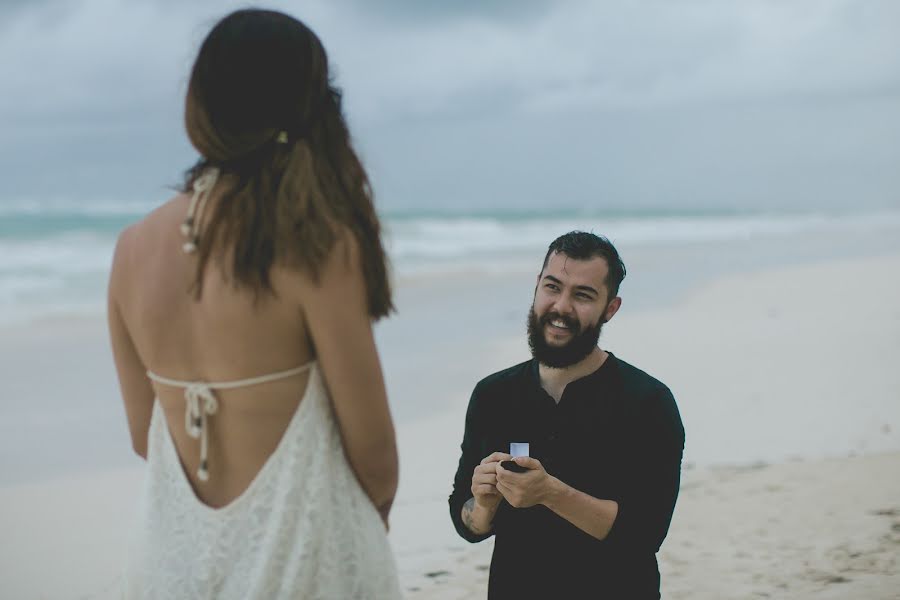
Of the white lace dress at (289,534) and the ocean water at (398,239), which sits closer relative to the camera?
the white lace dress at (289,534)

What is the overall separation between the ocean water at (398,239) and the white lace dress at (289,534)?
41.7 ft

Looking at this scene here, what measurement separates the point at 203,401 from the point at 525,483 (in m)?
0.97

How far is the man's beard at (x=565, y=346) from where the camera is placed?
276cm

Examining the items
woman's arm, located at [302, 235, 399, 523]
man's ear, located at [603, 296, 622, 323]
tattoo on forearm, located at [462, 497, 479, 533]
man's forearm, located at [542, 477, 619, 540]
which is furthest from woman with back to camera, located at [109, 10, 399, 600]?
man's ear, located at [603, 296, 622, 323]

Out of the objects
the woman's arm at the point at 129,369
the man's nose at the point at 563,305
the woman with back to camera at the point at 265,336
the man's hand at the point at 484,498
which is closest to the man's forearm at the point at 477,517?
the man's hand at the point at 484,498

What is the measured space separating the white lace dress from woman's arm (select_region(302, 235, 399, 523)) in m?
0.04

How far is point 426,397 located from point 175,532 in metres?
6.92

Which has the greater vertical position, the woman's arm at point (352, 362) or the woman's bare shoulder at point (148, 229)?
the woman's bare shoulder at point (148, 229)

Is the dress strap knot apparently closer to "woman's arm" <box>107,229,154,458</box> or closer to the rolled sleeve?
"woman's arm" <box>107,229,154,458</box>

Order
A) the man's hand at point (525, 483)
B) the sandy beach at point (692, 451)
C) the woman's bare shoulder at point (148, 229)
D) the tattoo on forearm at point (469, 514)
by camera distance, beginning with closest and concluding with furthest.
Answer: the woman's bare shoulder at point (148, 229), the man's hand at point (525, 483), the tattoo on forearm at point (469, 514), the sandy beach at point (692, 451)

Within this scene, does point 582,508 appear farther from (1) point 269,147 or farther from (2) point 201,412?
(1) point 269,147

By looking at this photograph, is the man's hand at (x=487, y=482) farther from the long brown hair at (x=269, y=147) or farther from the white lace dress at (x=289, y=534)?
the long brown hair at (x=269, y=147)

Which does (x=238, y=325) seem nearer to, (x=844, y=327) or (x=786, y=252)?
(x=844, y=327)

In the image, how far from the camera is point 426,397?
28.4 ft
